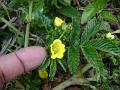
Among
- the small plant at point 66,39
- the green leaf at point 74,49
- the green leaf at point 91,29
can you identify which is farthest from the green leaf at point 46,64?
the green leaf at point 91,29

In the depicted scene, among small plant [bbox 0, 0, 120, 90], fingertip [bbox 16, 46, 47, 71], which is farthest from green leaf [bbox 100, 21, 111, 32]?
fingertip [bbox 16, 46, 47, 71]

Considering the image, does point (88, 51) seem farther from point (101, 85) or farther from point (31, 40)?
point (31, 40)

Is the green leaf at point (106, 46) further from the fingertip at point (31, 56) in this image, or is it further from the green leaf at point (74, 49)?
the fingertip at point (31, 56)

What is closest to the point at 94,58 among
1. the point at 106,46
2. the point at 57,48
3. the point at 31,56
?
the point at 106,46

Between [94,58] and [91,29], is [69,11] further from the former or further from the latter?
[94,58]

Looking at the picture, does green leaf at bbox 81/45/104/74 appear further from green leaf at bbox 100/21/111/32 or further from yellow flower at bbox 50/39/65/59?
green leaf at bbox 100/21/111/32

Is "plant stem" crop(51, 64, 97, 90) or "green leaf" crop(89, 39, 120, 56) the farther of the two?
"plant stem" crop(51, 64, 97, 90)
